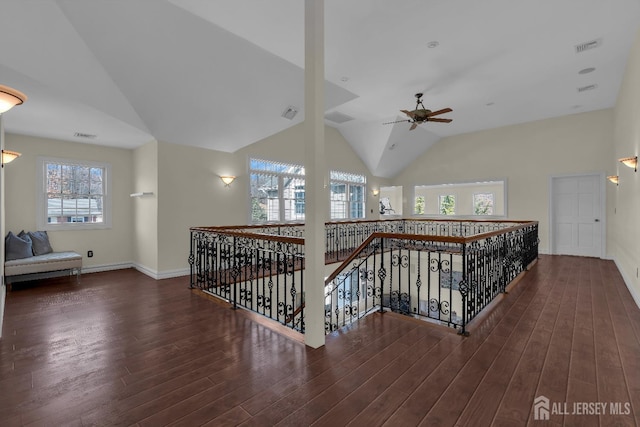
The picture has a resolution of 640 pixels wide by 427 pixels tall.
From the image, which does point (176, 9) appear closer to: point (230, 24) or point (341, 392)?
point (230, 24)

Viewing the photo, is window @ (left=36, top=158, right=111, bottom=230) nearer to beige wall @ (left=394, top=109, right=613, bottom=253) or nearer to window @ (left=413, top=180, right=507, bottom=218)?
beige wall @ (left=394, top=109, right=613, bottom=253)

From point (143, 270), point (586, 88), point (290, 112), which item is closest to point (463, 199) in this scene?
point (586, 88)

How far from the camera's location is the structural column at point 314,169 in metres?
2.71

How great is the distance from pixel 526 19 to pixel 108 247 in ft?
27.1

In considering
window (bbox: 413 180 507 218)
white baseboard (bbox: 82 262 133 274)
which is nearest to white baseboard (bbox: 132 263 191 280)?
white baseboard (bbox: 82 262 133 274)

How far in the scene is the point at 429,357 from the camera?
2.62 meters

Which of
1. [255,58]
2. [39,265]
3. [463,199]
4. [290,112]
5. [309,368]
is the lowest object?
[309,368]

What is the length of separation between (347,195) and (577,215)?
20.3 ft

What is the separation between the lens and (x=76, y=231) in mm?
6074

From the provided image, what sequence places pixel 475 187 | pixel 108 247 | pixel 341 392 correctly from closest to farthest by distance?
pixel 341 392
pixel 108 247
pixel 475 187

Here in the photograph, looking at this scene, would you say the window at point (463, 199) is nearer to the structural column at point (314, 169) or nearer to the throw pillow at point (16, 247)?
the structural column at point (314, 169)

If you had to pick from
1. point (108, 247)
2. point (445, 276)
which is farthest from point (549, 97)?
point (108, 247)

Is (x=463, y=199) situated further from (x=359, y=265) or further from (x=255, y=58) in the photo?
(x=255, y=58)

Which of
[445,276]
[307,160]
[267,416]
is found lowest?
[445,276]
